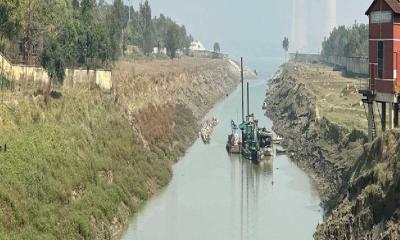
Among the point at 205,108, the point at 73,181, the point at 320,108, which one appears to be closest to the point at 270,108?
the point at 205,108

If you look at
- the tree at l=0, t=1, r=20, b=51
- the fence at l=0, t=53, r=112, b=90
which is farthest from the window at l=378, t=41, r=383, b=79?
the tree at l=0, t=1, r=20, b=51

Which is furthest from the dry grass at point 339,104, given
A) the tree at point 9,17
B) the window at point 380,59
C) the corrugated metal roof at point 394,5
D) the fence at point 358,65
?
the tree at point 9,17

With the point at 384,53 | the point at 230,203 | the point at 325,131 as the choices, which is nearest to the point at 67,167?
the point at 230,203

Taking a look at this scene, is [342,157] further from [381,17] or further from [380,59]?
[381,17]

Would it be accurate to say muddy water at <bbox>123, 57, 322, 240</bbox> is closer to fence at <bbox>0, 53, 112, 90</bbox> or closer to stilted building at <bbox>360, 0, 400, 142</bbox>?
stilted building at <bbox>360, 0, 400, 142</bbox>

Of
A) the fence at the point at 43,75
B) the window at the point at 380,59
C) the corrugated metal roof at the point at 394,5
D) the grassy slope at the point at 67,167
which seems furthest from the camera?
the fence at the point at 43,75

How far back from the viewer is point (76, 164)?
147 ft

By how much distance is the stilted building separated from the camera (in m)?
38.9

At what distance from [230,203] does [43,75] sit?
19.9 metres

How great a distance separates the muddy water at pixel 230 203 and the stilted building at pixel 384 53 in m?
10.8

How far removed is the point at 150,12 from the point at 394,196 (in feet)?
520

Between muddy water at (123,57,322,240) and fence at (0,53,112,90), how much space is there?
11552mm

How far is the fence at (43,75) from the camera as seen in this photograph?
55291mm

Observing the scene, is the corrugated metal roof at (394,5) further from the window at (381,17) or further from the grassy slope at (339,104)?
the grassy slope at (339,104)
